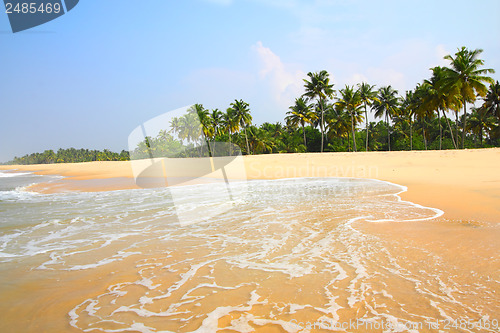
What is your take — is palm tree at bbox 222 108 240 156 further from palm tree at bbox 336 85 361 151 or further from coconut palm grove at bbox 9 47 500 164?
palm tree at bbox 336 85 361 151

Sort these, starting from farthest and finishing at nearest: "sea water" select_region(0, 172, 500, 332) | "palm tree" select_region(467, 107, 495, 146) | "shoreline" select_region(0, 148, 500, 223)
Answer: "palm tree" select_region(467, 107, 495, 146) < "shoreline" select_region(0, 148, 500, 223) < "sea water" select_region(0, 172, 500, 332)

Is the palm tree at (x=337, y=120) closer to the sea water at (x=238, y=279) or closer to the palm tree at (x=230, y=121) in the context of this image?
the palm tree at (x=230, y=121)

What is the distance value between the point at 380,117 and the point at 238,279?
5475 centimetres

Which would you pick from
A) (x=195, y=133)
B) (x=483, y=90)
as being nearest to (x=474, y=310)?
(x=483, y=90)

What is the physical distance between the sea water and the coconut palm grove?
1122 inches

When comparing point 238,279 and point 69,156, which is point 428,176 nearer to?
point 238,279

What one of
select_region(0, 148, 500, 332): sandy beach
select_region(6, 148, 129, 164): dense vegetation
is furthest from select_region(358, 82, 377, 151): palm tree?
select_region(6, 148, 129, 164): dense vegetation

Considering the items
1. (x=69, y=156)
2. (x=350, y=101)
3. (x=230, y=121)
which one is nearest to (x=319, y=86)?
(x=350, y=101)

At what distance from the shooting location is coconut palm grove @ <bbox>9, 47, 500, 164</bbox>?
103 ft

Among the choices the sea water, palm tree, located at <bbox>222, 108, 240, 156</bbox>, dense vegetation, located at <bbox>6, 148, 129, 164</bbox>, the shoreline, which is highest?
palm tree, located at <bbox>222, 108, 240, 156</bbox>

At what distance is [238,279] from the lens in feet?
11.5

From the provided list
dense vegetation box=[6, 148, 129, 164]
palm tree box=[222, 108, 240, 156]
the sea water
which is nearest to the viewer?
the sea water

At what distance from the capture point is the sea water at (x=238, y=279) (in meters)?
2.61

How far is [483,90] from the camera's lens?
1130 inches
